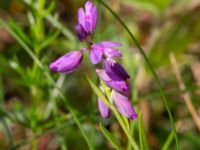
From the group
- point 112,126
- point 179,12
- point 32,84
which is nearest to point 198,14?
point 179,12

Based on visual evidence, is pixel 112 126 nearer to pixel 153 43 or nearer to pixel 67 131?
pixel 67 131

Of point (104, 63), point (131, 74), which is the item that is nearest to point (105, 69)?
point (104, 63)

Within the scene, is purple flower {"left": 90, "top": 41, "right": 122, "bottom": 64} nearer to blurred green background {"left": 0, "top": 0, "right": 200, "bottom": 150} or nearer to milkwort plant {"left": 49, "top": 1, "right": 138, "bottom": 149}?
milkwort plant {"left": 49, "top": 1, "right": 138, "bottom": 149}

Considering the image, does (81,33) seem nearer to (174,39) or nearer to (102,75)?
(102,75)

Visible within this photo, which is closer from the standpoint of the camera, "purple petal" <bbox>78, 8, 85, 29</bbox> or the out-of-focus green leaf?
"purple petal" <bbox>78, 8, 85, 29</bbox>

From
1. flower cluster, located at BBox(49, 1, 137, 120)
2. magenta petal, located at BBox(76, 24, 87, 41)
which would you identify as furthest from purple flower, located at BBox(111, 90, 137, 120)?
magenta petal, located at BBox(76, 24, 87, 41)

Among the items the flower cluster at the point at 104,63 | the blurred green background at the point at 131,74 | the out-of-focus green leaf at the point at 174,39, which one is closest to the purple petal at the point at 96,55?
the flower cluster at the point at 104,63

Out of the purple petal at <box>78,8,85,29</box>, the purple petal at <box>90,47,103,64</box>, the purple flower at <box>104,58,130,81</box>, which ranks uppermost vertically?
the purple petal at <box>78,8,85,29</box>
